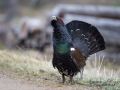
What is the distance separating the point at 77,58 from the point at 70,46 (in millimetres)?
315

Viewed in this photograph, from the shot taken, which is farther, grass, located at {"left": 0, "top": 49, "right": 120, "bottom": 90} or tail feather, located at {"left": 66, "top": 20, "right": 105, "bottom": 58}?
tail feather, located at {"left": 66, "top": 20, "right": 105, "bottom": 58}

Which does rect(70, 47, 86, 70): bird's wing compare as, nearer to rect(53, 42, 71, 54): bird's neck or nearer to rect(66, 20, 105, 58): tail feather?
rect(53, 42, 71, 54): bird's neck

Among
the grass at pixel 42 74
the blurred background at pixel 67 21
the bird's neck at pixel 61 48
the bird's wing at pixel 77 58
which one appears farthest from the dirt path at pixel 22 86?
the blurred background at pixel 67 21

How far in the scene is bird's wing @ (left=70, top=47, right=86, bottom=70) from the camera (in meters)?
6.06

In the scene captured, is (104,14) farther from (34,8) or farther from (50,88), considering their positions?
(34,8)

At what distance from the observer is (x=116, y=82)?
242 inches

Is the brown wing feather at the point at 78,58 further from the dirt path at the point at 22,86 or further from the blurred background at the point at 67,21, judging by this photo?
the blurred background at the point at 67,21

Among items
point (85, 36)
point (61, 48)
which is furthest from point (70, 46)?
point (85, 36)

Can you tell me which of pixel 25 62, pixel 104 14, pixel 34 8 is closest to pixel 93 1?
pixel 34 8

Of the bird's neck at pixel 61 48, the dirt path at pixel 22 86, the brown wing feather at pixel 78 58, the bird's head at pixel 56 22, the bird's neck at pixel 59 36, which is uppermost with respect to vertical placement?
the bird's head at pixel 56 22

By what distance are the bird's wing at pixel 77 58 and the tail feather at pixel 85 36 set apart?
1.23 feet

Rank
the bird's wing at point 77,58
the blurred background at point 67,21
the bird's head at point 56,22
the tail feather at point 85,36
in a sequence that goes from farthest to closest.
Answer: the blurred background at point 67,21 < the tail feather at point 85,36 < the bird's wing at point 77,58 < the bird's head at point 56,22

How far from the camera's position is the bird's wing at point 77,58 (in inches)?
239

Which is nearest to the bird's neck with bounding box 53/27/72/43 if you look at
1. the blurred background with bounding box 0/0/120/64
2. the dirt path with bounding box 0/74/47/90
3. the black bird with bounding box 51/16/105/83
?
the black bird with bounding box 51/16/105/83
